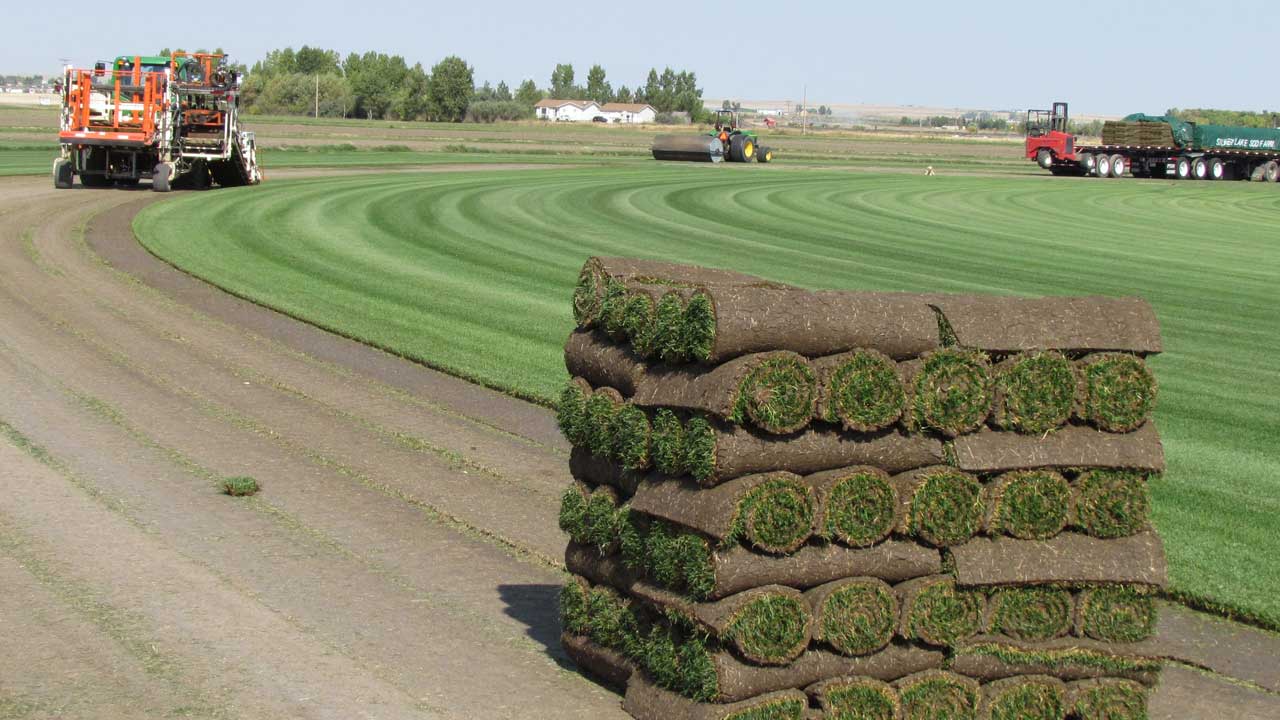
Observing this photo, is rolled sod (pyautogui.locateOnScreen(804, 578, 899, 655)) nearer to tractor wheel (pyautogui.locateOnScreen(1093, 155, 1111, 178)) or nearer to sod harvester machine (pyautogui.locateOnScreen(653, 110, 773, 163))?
sod harvester machine (pyautogui.locateOnScreen(653, 110, 773, 163))

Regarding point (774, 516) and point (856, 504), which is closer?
point (774, 516)

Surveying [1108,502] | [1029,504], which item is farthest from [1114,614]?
[1029,504]

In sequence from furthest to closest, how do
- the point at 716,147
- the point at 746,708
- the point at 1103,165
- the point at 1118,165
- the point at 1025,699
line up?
1. the point at 1103,165
2. the point at 1118,165
3. the point at 716,147
4. the point at 1025,699
5. the point at 746,708

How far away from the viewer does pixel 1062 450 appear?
20.7 feet

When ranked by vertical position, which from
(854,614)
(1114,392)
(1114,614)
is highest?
(1114,392)

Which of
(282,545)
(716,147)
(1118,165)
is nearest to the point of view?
(282,545)

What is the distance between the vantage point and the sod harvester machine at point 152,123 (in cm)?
3234

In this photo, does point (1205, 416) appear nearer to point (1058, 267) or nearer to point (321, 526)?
point (321, 526)

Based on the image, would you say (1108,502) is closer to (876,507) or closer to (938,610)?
(938,610)

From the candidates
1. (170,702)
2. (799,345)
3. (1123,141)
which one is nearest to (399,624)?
(170,702)

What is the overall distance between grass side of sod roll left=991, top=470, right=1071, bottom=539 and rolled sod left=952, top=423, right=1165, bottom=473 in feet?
0.18

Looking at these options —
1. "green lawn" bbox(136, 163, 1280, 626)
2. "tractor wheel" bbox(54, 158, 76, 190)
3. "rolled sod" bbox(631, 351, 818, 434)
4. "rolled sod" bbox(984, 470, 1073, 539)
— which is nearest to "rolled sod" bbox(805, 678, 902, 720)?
"rolled sod" bbox(984, 470, 1073, 539)

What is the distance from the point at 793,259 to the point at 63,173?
17961mm

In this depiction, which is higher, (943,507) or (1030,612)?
(943,507)
